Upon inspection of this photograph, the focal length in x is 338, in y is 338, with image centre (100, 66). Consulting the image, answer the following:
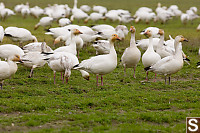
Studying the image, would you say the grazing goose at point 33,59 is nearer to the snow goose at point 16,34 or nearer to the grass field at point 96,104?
the grass field at point 96,104

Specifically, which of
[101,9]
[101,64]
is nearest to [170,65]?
[101,64]

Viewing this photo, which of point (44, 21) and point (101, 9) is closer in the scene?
point (44, 21)

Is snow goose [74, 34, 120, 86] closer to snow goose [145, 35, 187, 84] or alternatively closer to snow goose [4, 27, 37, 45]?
snow goose [145, 35, 187, 84]

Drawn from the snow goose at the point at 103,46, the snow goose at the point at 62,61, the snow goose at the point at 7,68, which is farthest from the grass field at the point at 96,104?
the snow goose at the point at 103,46

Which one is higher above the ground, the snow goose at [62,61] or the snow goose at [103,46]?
the snow goose at [103,46]

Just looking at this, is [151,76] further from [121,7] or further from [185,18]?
[121,7]

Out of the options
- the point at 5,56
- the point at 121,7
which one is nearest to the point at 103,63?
the point at 5,56

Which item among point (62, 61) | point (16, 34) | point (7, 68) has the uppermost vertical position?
point (16, 34)

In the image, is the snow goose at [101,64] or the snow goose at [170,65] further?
the snow goose at [170,65]

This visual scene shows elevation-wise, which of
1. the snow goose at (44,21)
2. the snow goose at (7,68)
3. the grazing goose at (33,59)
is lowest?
the snow goose at (7,68)

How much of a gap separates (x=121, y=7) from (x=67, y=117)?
120ft

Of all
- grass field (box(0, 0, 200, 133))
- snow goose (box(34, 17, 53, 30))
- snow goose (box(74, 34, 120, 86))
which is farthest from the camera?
snow goose (box(34, 17, 53, 30))

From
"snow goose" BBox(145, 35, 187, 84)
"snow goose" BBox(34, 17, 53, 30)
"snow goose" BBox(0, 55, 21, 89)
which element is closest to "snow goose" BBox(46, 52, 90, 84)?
"snow goose" BBox(0, 55, 21, 89)

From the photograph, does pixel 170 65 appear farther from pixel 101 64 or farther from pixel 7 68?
pixel 7 68
